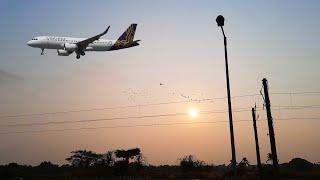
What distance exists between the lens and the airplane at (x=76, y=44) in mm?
80938

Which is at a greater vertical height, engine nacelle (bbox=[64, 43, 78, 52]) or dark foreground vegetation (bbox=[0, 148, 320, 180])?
engine nacelle (bbox=[64, 43, 78, 52])

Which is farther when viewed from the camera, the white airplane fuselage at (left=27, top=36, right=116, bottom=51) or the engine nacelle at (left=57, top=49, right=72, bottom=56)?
the white airplane fuselage at (left=27, top=36, right=116, bottom=51)

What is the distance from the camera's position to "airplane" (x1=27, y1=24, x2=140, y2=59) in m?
80.9

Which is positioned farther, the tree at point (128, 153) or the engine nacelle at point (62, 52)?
the tree at point (128, 153)

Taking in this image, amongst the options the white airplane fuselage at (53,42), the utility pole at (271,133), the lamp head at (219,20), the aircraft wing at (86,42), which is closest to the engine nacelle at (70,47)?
the white airplane fuselage at (53,42)

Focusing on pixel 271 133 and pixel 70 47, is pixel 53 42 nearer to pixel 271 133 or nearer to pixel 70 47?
pixel 70 47

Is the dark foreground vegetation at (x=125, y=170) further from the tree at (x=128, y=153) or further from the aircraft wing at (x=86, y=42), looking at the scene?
the aircraft wing at (x=86, y=42)

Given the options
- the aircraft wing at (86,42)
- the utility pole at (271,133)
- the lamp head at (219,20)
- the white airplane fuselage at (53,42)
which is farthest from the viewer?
the white airplane fuselage at (53,42)

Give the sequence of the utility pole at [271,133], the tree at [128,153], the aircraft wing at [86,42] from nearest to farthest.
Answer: the utility pole at [271,133]
the aircraft wing at [86,42]
the tree at [128,153]

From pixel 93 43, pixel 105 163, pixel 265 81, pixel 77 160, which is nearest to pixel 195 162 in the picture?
pixel 105 163

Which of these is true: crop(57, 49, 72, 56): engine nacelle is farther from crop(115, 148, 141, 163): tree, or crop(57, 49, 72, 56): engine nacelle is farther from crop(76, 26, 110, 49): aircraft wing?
crop(115, 148, 141, 163): tree

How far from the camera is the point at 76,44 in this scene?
81688 millimetres

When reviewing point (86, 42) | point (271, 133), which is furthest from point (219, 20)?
point (86, 42)

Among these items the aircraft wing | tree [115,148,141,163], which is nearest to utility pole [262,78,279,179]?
the aircraft wing
